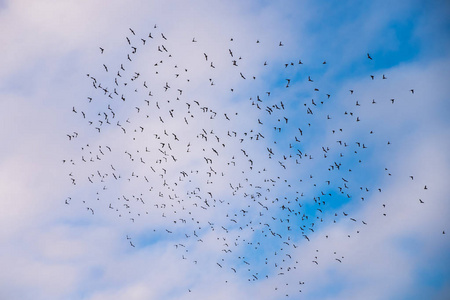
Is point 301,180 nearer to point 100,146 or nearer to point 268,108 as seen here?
point 268,108

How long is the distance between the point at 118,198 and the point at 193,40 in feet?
55.9

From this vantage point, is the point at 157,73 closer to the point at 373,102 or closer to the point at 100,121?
the point at 100,121

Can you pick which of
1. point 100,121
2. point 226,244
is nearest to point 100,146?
point 100,121

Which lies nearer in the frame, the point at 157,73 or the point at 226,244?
the point at 157,73

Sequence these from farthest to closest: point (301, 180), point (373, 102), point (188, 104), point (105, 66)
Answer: point (301, 180) → point (373, 102) → point (188, 104) → point (105, 66)

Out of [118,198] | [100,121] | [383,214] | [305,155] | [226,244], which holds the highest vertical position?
[100,121]

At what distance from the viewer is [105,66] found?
29438 millimetres

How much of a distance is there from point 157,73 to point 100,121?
7250mm

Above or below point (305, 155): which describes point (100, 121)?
above

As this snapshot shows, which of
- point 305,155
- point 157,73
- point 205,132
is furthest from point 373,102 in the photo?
point 157,73

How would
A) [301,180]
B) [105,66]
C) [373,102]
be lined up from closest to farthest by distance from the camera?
A: [105,66], [373,102], [301,180]

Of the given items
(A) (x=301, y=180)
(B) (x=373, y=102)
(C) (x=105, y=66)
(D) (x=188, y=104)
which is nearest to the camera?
(C) (x=105, y=66)

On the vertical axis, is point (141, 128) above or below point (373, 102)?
above

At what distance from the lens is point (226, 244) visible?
39.0 meters
